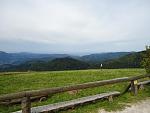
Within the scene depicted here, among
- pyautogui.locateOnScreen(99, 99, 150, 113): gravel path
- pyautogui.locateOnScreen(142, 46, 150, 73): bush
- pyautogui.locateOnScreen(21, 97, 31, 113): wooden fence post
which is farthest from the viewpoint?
pyautogui.locateOnScreen(142, 46, 150, 73): bush

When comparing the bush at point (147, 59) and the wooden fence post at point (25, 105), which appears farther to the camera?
the bush at point (147, 59)

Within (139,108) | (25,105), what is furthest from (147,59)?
(25,105)

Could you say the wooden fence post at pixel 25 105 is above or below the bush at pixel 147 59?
below

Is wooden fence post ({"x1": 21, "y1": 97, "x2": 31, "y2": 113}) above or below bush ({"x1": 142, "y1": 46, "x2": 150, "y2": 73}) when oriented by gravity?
below

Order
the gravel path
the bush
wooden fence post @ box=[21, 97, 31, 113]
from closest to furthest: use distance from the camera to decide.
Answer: wooden fence post @ box=[21, 97, 31, 113] → the gravel path → the bush

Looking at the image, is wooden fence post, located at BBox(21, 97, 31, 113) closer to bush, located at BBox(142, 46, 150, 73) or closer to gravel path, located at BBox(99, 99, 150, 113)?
gravel path, located at BBox(99, 99, 150, 113)

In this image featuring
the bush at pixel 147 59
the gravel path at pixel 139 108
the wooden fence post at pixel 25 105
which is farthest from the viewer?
the bush at pixel 147 59

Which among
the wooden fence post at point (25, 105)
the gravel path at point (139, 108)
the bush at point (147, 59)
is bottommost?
the gravel path at point (139, 108)

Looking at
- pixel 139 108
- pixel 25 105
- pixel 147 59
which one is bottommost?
pixel 139 108

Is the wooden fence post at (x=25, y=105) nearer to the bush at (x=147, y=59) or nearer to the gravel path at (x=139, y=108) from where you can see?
the gravel path at (x=139, y=108)

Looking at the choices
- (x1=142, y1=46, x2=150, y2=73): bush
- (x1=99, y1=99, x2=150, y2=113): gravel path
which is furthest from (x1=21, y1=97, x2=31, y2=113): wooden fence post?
(x1=142, y1=46, x2=150, y2=73): bush

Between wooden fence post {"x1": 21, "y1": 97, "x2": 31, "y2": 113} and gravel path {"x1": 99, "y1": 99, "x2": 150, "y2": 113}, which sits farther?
gravel path {"x1": 99, "y1": 99, "x2": 150, "y2": 113}

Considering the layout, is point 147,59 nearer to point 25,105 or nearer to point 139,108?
point 139,108

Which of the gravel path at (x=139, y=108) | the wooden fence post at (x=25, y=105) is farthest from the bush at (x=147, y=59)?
the wooden fence post at (x=25, y=105)
